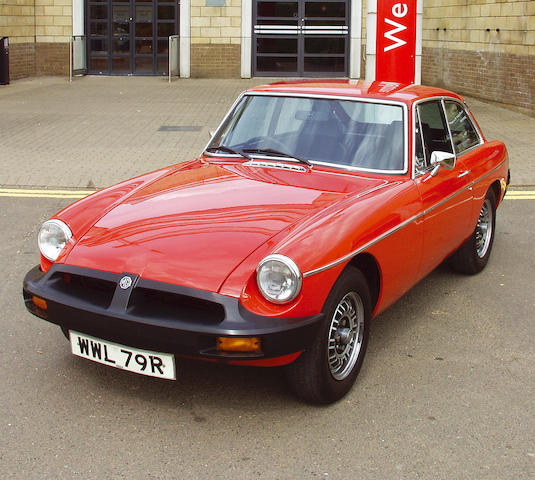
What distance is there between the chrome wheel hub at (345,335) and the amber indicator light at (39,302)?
1.38 meters

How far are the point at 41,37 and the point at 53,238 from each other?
2009 centimetres

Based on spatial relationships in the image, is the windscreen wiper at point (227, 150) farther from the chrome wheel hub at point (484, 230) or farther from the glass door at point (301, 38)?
the glass door at point (301, 38)

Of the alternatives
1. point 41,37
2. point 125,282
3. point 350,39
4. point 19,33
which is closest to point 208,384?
point 125,282

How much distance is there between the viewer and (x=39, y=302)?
13.1ft

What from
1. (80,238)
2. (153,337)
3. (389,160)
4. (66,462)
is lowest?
(66,462)

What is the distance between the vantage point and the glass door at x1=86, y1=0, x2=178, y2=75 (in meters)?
22.9

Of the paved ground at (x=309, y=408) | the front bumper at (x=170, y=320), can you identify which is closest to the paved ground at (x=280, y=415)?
the paved ground at (x=309, y=408)

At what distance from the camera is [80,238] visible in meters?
4.16

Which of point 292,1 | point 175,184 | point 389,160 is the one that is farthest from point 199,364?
point 292,1

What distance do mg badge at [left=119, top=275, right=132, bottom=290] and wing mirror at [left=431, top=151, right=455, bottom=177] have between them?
2185 mm

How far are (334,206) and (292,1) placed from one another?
63.0ft

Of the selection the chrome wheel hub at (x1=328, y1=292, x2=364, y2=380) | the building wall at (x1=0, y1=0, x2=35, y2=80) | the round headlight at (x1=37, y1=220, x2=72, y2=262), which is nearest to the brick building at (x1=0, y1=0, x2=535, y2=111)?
the building wall at (x1=0, y1=0, x2=35, y2=80)

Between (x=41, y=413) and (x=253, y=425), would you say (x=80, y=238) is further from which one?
(x=253, y=425)

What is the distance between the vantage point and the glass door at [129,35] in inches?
902
